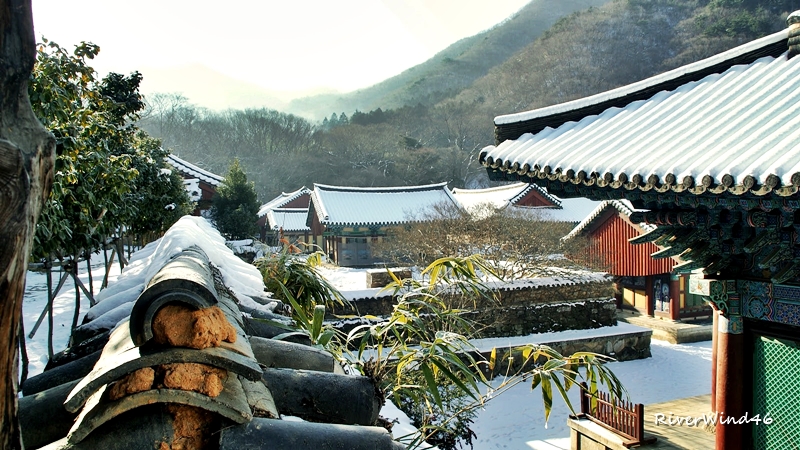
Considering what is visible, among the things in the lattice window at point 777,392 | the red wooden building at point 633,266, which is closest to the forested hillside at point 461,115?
the red wooden building at point 633,266

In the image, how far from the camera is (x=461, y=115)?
54.1m

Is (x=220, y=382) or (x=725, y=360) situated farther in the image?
(x=725, y=360)

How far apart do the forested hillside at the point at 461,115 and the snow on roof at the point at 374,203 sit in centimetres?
1596

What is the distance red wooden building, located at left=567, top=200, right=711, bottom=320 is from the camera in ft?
48.3

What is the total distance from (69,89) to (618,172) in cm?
428

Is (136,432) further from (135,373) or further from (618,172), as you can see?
(618,172)

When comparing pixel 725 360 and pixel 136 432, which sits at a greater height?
pixel 136 432

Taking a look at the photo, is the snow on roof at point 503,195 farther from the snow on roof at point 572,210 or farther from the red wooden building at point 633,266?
the red wooden building at point 633,266

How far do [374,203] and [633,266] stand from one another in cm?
1413

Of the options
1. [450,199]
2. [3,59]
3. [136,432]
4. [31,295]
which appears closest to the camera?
[3,59]

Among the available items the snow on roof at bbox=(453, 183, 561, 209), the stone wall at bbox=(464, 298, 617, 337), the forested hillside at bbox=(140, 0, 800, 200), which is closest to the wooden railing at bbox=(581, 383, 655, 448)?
the stone wall at bbox=(464, 298, 617, 337)

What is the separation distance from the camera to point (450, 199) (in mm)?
26750

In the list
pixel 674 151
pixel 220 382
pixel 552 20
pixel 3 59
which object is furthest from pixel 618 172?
pixel 552 20

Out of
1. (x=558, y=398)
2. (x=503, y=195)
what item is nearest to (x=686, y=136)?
(x=558, y=398)
